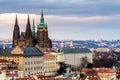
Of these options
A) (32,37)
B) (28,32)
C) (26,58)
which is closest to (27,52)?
(26,58)

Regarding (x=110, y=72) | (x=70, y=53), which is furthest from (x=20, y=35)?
(x=110, y=72)

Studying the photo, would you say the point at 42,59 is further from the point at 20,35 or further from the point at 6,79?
the point at 6,79

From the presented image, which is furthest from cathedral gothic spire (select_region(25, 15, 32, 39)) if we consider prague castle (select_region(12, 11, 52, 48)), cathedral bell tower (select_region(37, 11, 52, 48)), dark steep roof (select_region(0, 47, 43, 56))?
dark steep roof (select_region(0, 47, 43, 56))

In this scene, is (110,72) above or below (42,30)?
below

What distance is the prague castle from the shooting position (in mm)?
111688

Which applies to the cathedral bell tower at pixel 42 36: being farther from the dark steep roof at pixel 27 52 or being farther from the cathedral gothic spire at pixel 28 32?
the dark steep roof at pixel 27 52

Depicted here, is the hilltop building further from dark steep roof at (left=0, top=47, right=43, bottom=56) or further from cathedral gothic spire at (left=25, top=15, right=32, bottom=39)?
cathedral gothic spire at (left=25, top=15, right=32, bottom=39)

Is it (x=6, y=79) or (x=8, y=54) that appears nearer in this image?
(x=6, y=79)

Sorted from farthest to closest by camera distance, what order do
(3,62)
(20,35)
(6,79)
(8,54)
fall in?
(20,35) → (8,54) → (3,62) → (6,79)

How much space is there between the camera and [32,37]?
115 metres

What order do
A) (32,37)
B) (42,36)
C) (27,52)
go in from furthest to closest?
(32,37) → (42,36) → (27,52)

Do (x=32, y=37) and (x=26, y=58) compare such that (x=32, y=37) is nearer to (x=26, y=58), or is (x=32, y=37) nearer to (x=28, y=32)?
(x=28, y=32)

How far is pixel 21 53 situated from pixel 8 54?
3.59 m

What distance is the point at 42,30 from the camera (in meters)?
116
